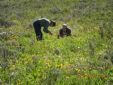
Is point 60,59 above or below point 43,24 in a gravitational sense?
above

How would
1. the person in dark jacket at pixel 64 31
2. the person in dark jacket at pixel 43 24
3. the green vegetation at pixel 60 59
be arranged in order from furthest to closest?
1. the person in dark jacket at pixel 64 31
2. the person in dark jacket at pixel 43 24
3. the green vegetation at pixel 60 59

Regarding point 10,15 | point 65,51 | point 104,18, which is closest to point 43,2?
point 10,15

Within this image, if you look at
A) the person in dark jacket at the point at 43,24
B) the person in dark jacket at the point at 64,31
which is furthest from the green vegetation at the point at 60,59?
the person in dark jacket at the point at 43,24

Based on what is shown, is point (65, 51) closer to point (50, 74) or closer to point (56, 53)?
point (56, 53)

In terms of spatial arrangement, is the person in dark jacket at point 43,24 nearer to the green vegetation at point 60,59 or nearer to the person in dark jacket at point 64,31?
the green vegetation at point 60,59

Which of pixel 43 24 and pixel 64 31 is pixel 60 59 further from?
pixel 64 31

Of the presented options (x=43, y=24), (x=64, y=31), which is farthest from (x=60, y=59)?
(x=64, y=31)

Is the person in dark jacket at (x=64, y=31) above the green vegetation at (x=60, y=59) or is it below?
below

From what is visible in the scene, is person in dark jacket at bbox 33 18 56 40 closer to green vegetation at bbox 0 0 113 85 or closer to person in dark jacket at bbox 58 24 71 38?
green vegetation at bbox 0 0 113 85

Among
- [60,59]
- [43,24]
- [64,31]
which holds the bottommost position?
[64,31]

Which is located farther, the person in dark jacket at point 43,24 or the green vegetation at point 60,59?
the person in dark jacket at point 43,24

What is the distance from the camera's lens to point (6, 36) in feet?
60.2

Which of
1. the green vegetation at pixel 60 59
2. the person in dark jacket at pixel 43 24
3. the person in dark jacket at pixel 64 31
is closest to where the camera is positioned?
the green vegetation at pixel 60 59

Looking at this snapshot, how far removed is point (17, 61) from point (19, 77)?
210 cm
